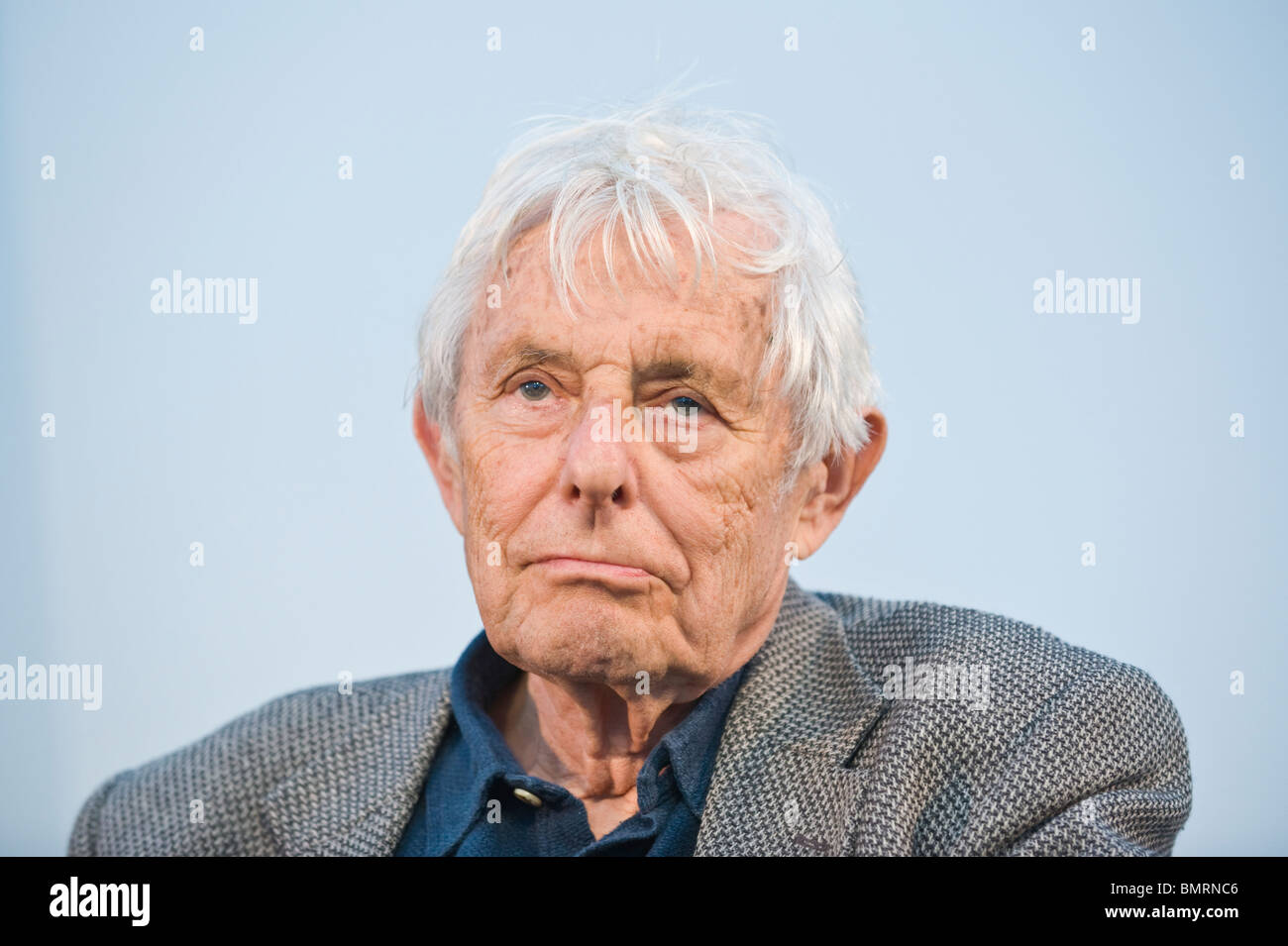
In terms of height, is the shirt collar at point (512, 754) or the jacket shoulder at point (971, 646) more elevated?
the jacket shoulder at point (971, 646)

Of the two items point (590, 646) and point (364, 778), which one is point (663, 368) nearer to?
point (590, 646)

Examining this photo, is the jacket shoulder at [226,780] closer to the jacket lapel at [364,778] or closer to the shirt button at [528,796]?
the jacket lapel at [364,778]

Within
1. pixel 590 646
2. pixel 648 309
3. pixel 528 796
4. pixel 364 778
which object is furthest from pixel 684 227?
pixel 364 778

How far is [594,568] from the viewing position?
191cm

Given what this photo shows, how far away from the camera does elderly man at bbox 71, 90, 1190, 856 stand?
193 cm

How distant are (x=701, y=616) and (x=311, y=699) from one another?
92cm

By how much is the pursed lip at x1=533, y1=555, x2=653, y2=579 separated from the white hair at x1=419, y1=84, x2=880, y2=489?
31 centimetres

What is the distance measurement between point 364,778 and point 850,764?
0.84 metres

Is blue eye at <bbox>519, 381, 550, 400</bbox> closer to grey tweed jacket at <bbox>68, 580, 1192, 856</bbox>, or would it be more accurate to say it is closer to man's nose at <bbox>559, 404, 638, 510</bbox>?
man's nose at <bbox>559, 404, 638, 510</bbox>

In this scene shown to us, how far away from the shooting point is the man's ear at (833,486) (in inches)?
85.9

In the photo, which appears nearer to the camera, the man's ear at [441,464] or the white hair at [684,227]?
the white hair at [684,227]

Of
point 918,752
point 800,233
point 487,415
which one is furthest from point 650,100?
point 918,752
